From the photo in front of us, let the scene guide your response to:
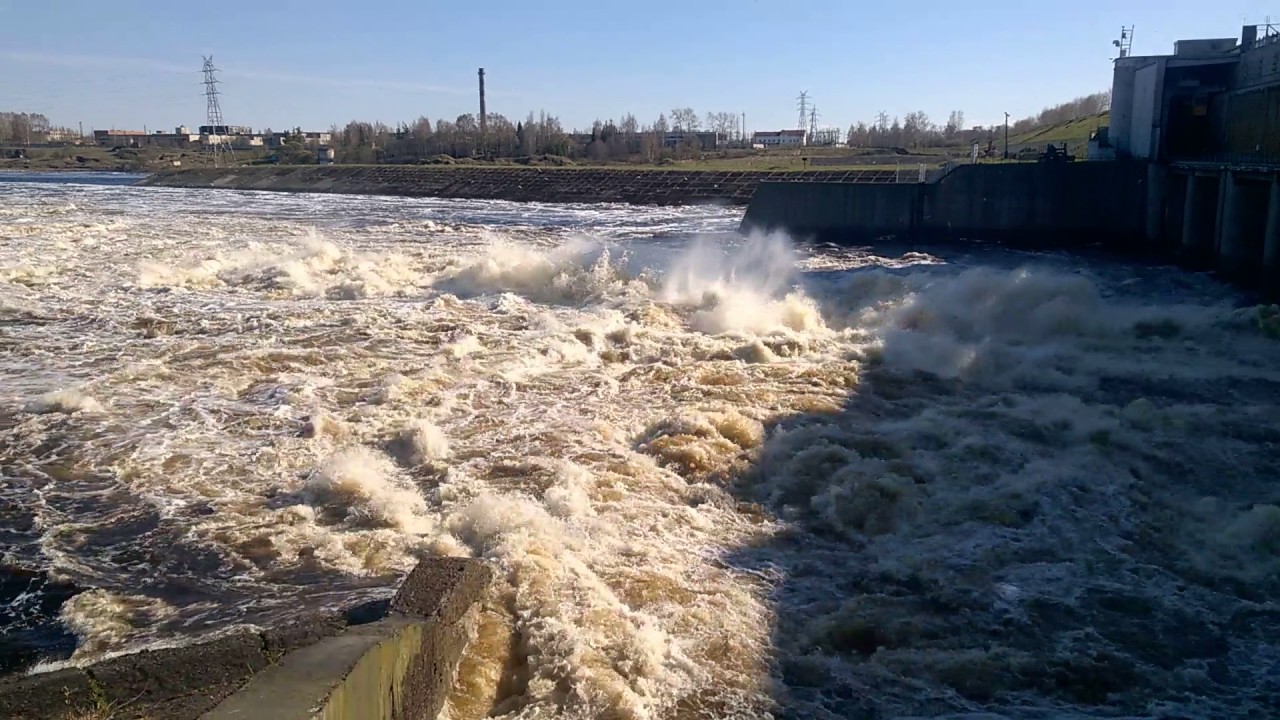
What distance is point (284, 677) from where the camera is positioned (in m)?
5.23

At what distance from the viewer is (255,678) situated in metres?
5.27

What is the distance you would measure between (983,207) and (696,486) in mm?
30194

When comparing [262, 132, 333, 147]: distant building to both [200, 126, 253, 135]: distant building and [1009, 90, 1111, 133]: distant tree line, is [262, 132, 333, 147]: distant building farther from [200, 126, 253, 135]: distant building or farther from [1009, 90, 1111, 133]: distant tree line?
[1009, 90, 1111, 133]: distant tree line

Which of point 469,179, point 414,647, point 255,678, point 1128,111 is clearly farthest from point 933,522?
point 469,179

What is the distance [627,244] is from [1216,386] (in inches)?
934

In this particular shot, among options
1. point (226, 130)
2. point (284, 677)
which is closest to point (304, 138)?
point (226, 130)

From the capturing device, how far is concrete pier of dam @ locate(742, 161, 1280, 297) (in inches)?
1101

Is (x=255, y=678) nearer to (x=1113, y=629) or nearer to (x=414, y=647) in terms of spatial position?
(x=414, y=647)

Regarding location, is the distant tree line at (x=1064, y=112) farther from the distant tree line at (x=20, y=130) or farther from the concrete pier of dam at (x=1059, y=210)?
the distant tree line at (x=20, y=130)

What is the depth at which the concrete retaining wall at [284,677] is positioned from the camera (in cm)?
504

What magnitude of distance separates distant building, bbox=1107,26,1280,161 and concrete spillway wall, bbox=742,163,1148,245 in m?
1.81

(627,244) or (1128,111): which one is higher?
(1128,111)

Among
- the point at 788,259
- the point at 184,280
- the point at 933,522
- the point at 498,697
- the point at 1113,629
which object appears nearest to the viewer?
the point at 498,697

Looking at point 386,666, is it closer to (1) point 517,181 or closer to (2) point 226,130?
(1) point 517,181
